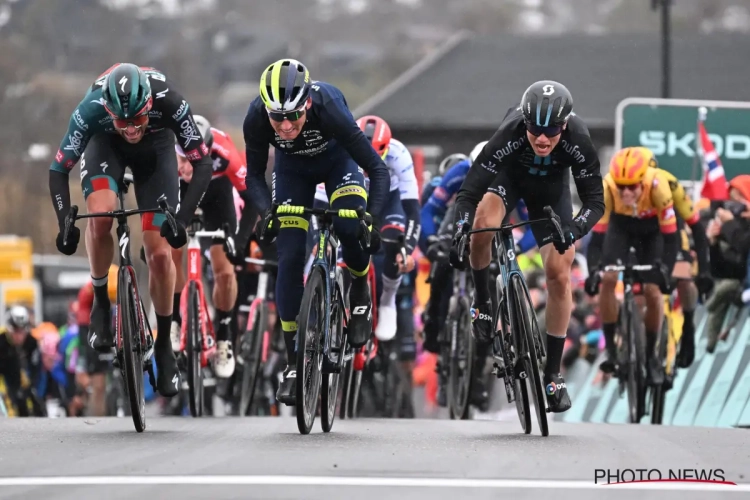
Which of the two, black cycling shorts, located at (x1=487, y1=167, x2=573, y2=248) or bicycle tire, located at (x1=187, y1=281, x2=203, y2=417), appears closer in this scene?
black cycling shorts, located at (x1=487, y1=167, x2=573, y2=248)

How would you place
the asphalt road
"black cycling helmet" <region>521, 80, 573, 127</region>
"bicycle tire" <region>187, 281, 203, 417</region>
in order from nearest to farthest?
the asphalt road < "black cycling helmet" <region>521, 80, 573, 127</region> < "bicycle tire" <region>187, 281, 203, 417</region>

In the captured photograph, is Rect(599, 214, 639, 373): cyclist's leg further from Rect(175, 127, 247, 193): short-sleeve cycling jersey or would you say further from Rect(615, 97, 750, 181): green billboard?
Rect(175, 127, 247, 193): short-sleeve cycling jersey

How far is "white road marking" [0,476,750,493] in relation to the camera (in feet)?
23.6

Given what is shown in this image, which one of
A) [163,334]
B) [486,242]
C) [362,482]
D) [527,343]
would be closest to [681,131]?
[486,242]

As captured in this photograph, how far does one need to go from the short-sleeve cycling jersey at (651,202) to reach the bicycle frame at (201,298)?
3.33 metres

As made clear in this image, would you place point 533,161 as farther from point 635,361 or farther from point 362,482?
point 635,361

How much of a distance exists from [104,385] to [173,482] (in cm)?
1144

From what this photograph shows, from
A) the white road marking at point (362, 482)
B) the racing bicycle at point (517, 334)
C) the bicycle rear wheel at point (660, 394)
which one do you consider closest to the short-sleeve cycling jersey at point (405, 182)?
the bicycle rear wheel at point (660, 394)

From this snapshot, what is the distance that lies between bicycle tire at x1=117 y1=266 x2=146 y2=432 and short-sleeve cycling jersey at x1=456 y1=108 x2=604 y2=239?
1985 millimetres

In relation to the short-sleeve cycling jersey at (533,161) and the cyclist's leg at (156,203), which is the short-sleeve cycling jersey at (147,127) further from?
the short-sleeve cycling jersey at (533,161)

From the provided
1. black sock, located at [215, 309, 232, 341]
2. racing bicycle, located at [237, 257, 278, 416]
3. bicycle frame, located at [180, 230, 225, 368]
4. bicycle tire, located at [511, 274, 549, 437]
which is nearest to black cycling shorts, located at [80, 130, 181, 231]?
bicycle frame, located at [180, 230, 225, 368]

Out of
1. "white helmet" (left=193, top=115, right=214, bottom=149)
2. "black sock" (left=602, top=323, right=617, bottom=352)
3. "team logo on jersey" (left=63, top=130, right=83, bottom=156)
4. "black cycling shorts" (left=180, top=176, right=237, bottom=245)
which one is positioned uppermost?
"white helmet" (left=193, top=115, right=214, bottom=149)

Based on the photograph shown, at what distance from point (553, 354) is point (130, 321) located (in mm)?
2553

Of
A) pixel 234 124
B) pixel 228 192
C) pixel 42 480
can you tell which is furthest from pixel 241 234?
pixel 234 124
